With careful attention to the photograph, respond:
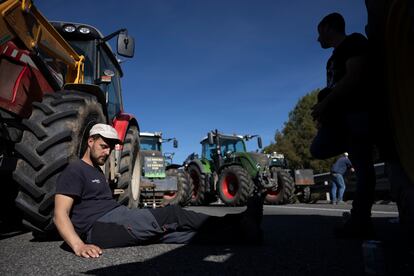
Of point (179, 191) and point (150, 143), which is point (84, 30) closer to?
point (179, 191)

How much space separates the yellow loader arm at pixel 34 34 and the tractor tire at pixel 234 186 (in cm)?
669

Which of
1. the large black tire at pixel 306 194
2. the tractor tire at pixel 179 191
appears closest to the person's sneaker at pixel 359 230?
the tractor tire at pixel 179 191

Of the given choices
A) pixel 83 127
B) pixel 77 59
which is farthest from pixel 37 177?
pixel 77 59

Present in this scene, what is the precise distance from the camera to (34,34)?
374cm

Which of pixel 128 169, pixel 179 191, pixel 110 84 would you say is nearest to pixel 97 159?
pixel 128 169

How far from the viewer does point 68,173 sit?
2.67 metres

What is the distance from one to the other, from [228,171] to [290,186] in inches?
73.6

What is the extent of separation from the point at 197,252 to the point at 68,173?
3.53 feet

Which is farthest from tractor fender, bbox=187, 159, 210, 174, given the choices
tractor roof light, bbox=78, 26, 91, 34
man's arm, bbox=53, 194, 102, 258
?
man's arm, bbox=53, 194, 102, 258

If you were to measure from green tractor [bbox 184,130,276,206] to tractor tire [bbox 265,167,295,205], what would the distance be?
0.74ft

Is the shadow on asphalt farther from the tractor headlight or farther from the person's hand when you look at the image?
the tractor headlight

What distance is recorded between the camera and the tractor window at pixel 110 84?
5.08 meters

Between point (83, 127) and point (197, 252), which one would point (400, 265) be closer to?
point (197, 252)

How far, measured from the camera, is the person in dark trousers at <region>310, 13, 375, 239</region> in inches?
95.9
